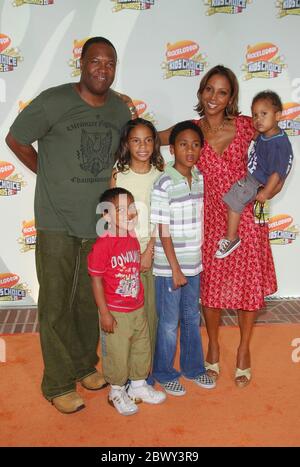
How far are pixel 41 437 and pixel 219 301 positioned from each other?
1.18 metres

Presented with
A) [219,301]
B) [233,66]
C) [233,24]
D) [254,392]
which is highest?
[233,24]

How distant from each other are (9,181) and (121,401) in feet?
7.20

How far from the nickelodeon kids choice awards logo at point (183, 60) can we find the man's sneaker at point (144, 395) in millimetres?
2479

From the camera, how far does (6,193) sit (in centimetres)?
406

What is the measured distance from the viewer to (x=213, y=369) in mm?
2988

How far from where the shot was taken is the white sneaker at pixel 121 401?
101 inches

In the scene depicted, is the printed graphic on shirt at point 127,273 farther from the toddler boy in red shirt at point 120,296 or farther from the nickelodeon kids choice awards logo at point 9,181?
the nickelodeon kids choice awards logo at point 9,181

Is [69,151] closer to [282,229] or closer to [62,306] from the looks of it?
[62,306]

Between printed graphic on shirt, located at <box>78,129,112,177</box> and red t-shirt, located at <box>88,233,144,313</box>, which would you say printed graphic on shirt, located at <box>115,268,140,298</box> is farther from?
printed graphic on shirt, located at <box>78,129,112,177</box>

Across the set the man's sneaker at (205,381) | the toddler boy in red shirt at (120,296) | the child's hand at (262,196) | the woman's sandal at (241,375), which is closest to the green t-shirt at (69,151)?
the toddler boy in red shirt at (120,296)

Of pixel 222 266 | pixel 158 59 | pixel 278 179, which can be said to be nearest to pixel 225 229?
pixel 222 266

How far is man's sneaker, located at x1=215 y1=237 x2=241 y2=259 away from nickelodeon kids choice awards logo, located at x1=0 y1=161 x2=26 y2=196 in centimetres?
203

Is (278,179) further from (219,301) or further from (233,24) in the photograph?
(233,24)

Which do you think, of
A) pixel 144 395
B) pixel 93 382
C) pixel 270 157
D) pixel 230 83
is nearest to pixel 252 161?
pixel 270 157
